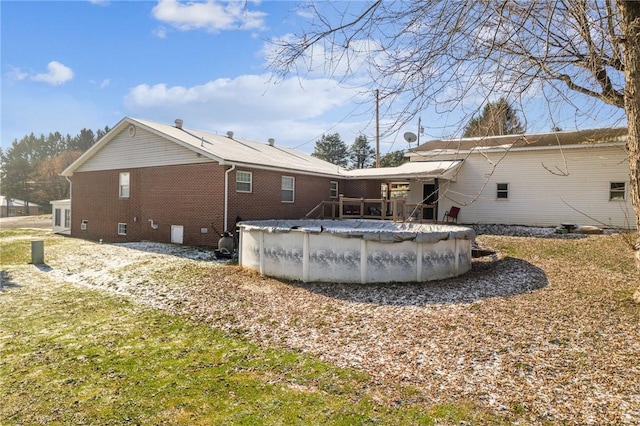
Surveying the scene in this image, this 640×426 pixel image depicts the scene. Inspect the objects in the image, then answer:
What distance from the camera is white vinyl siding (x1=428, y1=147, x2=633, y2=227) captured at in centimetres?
1525

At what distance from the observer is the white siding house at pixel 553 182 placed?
15.1m

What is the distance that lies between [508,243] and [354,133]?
395 inches

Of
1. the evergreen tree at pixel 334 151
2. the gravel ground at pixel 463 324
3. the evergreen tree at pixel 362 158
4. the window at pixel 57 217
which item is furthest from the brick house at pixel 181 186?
the evergreen tree at pixel 334 151

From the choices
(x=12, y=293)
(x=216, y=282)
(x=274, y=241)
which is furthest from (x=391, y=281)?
(x=12, y=293)

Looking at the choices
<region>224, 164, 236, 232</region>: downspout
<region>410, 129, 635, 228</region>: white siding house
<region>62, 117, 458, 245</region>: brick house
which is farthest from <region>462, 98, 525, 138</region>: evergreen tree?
<region>224, 164, 236, 232</region>: downspout

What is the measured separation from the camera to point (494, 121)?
505 cm

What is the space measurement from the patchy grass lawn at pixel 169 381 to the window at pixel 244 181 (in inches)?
343

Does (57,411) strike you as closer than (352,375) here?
A: Yes

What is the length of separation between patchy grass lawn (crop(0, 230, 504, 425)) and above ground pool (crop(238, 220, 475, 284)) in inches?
118

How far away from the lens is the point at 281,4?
A: 4000mm

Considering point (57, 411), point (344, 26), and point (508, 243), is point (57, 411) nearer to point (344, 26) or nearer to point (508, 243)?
point (344, 26)

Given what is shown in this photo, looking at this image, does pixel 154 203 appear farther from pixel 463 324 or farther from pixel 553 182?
pixel 553 182

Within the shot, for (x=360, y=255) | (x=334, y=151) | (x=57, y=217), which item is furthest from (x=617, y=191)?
(x=334, y=151)

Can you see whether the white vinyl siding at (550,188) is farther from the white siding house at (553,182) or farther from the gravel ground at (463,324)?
the gravel ground at (463,324)
